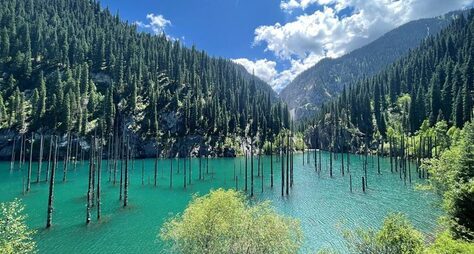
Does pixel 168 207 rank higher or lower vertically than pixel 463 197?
lower

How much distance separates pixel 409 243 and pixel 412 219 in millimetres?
44944

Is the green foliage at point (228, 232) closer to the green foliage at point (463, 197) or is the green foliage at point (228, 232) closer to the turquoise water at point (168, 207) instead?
the turquoise water at point (168, 207)

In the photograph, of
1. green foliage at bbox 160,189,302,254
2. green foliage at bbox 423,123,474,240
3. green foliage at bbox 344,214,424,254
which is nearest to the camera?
green foliage at bbox 344,214,424,254

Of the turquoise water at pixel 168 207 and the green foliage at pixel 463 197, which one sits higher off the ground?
the green foliage at pixel 463 197

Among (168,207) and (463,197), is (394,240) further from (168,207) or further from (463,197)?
(168,207)

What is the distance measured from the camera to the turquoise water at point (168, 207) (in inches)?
2036

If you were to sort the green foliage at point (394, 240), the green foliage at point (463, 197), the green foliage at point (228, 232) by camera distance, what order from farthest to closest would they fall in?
1. the green foliage at point (228, 232)
2. the green foliage at point (463, 197)
3. the green foliage at point (394, 240)

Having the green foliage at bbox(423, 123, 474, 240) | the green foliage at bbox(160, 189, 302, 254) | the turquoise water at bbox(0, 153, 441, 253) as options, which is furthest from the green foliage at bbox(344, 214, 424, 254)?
the green foliage at bbox(160, 189, 302, 254)

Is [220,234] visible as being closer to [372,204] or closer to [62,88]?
[372,204]

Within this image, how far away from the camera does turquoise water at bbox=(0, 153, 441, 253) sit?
51.7 metres

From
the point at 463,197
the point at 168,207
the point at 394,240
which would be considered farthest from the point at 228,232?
the point at 168,207

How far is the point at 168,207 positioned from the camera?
74812 mm

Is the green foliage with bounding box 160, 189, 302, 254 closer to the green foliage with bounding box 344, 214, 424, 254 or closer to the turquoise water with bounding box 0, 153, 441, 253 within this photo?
the turquoise water with bounding box 0, 153, 441, 253

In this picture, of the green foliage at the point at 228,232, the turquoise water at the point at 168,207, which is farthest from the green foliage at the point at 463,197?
the green foliage at the point at 228,232
